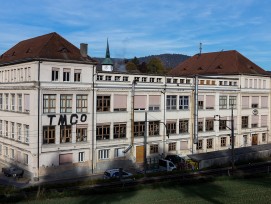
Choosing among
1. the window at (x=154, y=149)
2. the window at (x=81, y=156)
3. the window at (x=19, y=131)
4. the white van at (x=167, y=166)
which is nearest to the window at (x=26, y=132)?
the window at (x=19, y=131)

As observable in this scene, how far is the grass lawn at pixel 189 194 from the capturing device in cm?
2884

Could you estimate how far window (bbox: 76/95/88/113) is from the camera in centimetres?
4593

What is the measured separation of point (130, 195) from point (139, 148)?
1941 cm

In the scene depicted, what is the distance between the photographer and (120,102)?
163 feet

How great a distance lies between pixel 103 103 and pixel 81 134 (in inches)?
197

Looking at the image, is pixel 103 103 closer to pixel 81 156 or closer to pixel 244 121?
pixel 81 156

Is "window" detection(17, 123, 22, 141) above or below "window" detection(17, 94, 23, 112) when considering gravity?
below

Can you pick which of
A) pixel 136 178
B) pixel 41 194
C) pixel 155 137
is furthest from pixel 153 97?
pixel 41 194

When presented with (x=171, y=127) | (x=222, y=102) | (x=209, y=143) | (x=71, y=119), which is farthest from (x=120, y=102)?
(x=222, y=102)

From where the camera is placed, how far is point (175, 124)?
181 feet

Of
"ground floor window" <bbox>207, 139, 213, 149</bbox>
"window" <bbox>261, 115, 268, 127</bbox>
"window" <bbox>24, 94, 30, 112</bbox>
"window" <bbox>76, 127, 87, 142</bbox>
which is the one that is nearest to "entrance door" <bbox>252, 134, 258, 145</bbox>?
"window" <bbox>261, 115, 268, 127</bbox>

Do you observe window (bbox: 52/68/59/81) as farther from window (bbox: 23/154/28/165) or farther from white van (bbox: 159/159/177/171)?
white van (bbox: 159/159/177/171)

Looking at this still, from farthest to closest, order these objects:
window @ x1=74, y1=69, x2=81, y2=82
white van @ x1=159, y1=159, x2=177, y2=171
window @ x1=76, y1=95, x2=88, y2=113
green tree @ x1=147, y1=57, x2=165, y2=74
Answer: green tree @ x1=147, y1=57, x2=165, y2=74 < white van @ x1=159, y1=159, x2=177, y2=171 < window @ x1=76, y1=95, x2=88, y2=113 < window @ x1=74, y1=69, x2=81, y2=82

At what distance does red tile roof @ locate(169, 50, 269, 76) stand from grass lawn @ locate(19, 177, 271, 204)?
29.6 metres
